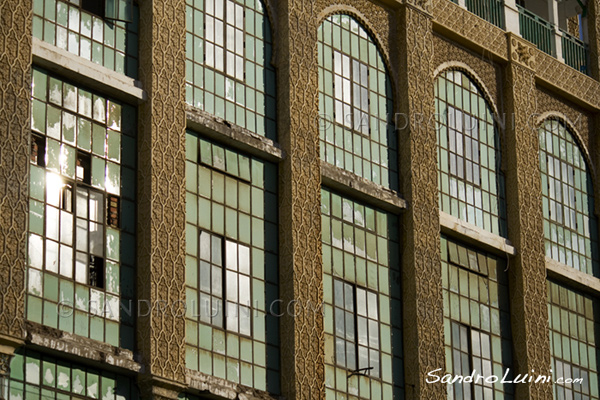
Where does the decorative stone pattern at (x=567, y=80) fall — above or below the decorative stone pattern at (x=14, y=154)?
above

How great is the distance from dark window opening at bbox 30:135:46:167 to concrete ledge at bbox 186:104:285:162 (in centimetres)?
265

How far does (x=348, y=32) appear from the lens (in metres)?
28.0

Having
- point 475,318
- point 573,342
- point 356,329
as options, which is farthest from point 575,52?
point 356,329

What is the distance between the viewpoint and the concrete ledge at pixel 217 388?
910 inches

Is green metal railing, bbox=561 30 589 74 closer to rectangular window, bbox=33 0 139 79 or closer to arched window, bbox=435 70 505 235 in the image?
arched window, bbox=435 70 505 235

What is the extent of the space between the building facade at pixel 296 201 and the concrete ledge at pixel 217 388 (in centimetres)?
4

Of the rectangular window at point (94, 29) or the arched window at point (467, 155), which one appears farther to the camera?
the arched window at point (467, 155)

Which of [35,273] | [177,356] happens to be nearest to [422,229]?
[177,356]

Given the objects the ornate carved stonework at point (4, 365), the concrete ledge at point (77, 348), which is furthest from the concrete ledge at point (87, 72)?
the ornate carved stonework at point (4, 365)

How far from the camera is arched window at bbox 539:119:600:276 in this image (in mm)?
31172

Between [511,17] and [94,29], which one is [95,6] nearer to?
[94,29]

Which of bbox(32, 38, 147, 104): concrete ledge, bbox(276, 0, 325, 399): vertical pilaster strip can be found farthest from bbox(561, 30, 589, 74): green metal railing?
bbox(32, 38, 147, 104): concrete ledge

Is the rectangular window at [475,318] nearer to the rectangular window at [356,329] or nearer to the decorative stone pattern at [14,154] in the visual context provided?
the rectangular window at [356,329]

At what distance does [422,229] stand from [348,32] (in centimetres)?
339
